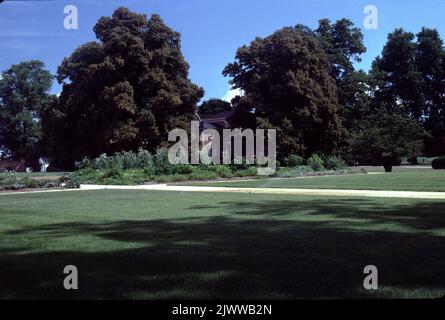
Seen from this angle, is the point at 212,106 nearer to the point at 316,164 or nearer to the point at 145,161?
the point at 316,164

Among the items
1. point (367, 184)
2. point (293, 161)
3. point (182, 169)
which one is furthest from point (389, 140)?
point (367, 184)

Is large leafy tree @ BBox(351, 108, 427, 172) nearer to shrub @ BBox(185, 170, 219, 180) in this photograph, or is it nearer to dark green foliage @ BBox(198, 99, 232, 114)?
shrub @ BBox(185, 170, 219, 180)

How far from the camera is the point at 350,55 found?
162ft

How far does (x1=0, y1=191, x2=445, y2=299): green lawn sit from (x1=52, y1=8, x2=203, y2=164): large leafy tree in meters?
22.8

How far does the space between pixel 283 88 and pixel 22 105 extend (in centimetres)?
3599

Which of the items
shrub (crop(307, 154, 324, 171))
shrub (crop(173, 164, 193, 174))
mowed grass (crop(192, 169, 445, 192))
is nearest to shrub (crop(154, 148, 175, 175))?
shrub (crop(173, 164, 193, 174))

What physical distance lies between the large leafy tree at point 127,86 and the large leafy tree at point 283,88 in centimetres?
457

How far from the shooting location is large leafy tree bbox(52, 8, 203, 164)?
3306 cm

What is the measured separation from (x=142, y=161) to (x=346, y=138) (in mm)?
19004

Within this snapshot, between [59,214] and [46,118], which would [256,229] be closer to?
[59,214]

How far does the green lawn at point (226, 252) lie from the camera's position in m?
4.55

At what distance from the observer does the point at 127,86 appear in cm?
3266
